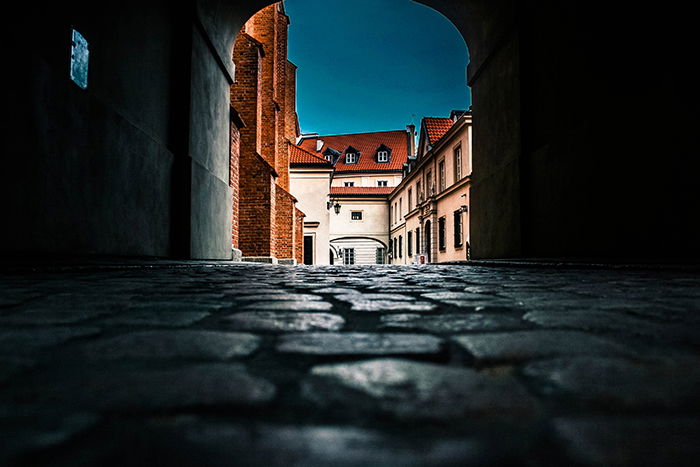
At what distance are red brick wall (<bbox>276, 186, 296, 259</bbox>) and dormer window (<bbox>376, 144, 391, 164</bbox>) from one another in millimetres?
38701

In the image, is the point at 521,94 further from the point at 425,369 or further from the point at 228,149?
the point at 425,369

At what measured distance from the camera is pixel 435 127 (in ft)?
93.5

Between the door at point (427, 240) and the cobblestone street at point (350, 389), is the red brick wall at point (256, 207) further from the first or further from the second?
the door at point (427, 240)

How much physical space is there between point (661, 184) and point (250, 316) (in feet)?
14.1

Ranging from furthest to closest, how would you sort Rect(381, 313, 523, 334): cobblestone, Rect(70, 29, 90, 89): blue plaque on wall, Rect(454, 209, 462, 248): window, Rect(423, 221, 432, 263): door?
Rect(423, 221, 432, 263): door → Rect(454, 209, 462, 248): window → Rect(70, 29, 90, 89): blue plaque on wall → Rect(381, 313, 523, 334): cobblestone

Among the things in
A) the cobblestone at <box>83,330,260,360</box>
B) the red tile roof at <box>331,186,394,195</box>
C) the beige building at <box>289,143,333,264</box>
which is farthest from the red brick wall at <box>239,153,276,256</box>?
the red tile roof at <box>331,186,394,195</box>

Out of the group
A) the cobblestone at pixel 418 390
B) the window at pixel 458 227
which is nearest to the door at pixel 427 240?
the window at pixel 458 227

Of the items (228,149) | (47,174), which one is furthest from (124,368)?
(228,149)

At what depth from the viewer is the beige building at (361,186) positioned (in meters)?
42.4

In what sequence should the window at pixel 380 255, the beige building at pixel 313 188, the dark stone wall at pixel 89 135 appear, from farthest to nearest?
the window at pixel 380 255
the beige building at pixel 313 188
the dark stone wall at pixel 89 135

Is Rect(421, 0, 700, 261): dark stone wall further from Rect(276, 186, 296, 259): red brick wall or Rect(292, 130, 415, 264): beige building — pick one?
Rect(292, 130, 415, 264): beige building

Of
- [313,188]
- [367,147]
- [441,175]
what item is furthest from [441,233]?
[367,147]

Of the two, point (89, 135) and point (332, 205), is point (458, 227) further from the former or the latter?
point (89, 135)

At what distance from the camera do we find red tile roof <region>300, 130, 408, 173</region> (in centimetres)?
5206
